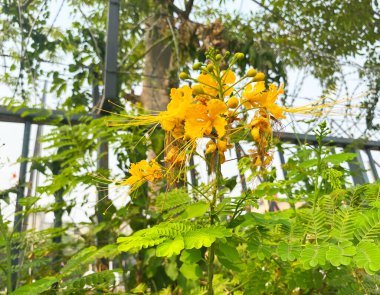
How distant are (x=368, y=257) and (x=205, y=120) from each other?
1.20 feet

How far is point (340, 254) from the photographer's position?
0.66 meters

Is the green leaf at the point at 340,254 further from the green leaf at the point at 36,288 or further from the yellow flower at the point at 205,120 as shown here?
the green leaf at the point at 36,288

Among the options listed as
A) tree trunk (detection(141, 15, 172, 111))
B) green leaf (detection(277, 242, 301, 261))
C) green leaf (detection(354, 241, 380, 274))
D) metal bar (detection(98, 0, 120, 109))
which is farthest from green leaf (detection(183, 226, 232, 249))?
tree trunk (detection(141, 15, 172, 111))

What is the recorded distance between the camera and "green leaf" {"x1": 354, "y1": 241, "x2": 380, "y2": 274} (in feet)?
2.02

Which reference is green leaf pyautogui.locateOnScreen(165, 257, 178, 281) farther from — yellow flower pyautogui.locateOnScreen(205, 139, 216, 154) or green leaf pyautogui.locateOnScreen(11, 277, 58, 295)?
yellow flower pyautogui.locateOnScreen(205, 139, 216, 154)

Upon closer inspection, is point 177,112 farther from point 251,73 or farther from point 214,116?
point 251,73

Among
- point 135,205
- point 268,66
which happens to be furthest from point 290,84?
point 135,205

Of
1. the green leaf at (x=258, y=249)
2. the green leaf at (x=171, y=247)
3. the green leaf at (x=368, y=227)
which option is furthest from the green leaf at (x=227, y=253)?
the green leaf at (x=368, y=227)

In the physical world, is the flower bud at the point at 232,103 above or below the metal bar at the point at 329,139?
below

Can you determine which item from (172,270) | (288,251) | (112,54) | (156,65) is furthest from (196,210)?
(156,65)

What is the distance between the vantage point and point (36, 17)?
8.75 ft

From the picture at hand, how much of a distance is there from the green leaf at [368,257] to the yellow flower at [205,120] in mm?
312

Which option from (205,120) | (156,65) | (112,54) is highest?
(156,65)

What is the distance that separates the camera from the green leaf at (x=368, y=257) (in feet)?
2.02
